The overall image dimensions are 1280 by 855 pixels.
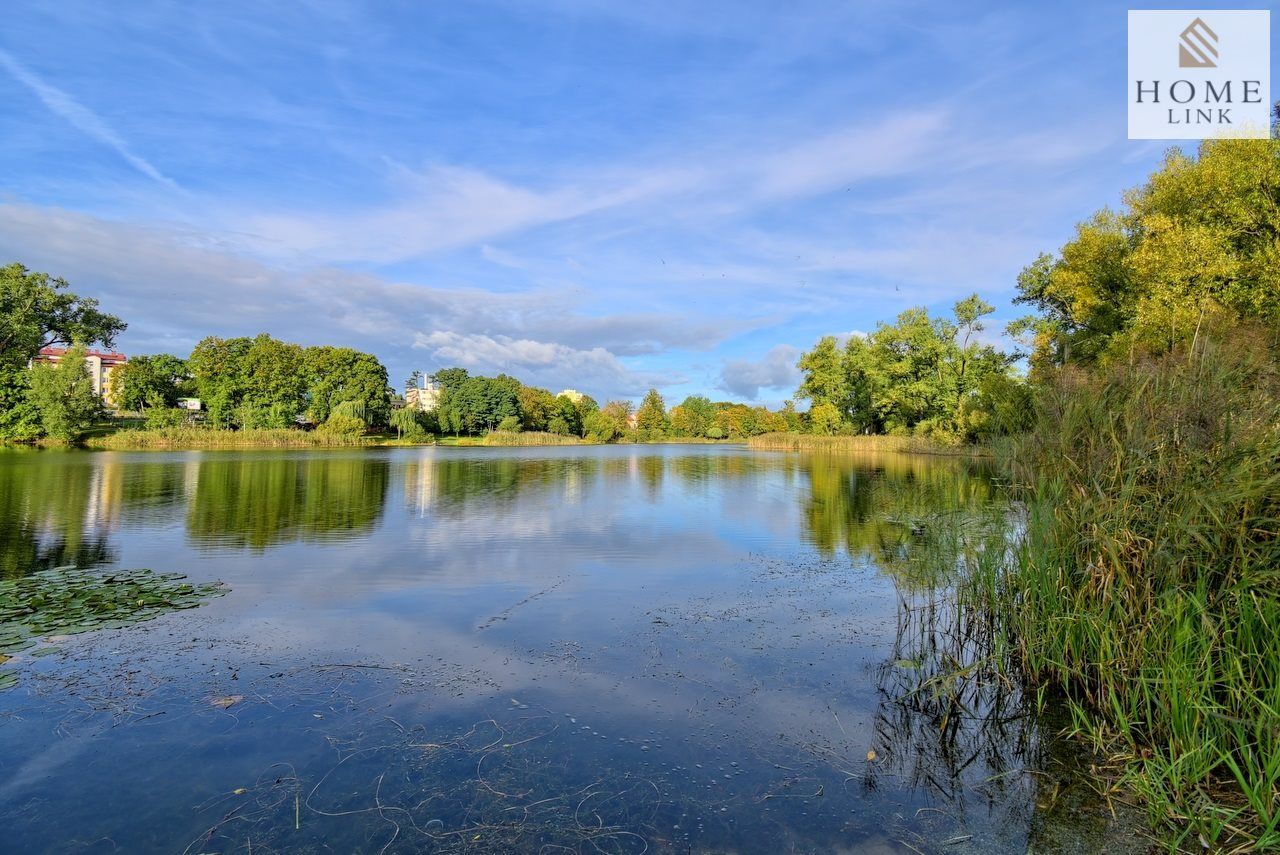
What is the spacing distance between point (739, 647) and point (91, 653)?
6.72m

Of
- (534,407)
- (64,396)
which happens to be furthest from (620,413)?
(64,396)

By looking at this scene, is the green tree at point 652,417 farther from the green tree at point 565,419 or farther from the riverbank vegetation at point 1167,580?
the riverbank vegetation at point 1167,580

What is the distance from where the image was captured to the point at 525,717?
5688mm

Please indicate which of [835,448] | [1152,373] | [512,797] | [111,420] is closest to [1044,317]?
[835,448]

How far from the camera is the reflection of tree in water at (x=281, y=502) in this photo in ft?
48.1

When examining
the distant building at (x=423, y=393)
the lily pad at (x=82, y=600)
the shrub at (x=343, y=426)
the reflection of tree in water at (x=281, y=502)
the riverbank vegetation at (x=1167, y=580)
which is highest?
the distant building at (x=423, y=393)

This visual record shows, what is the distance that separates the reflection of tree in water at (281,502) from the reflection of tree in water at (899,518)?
10857mm

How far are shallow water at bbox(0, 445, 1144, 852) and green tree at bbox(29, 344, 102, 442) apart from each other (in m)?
45.6

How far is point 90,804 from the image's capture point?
4336mm

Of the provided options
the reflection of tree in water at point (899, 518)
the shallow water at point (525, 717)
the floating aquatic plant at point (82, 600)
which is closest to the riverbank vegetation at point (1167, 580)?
the shallow water at point (525, 717)

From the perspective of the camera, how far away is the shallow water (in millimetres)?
4191

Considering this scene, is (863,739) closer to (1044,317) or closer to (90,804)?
(90,804)

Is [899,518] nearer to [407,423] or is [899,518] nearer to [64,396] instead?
[64,396]

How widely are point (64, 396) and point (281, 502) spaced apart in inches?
1636
